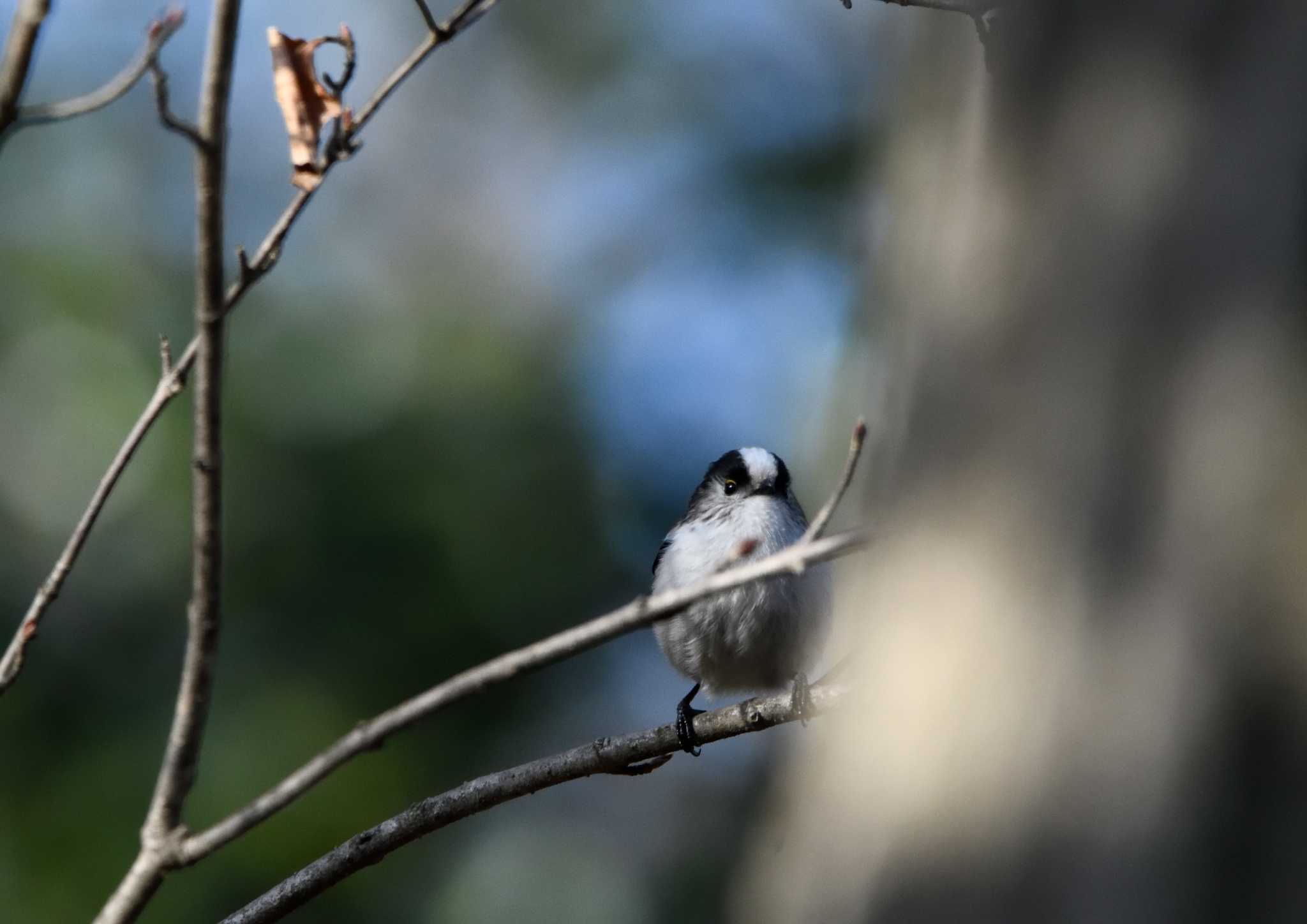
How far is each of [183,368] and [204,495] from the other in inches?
20.5

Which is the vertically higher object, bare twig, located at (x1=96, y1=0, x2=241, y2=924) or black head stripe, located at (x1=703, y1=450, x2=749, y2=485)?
black head stripe, located at (x1=703, y1=450, x2=749, y2=485)

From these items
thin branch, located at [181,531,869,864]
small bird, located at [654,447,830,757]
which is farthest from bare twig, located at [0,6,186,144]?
small bird, located at [654,447,830,757]

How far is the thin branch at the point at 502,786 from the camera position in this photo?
257 cm

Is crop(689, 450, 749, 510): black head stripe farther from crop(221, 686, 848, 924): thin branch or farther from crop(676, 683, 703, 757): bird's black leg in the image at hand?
crop(221, 686, 848, 924): thin branch

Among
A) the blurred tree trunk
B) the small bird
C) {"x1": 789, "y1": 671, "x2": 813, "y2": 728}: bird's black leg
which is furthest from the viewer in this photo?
the small bird

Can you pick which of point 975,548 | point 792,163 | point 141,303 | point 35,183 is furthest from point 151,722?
point 792,163

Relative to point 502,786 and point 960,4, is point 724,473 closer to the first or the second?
point 502,786

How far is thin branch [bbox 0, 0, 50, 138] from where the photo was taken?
1812 millimetres

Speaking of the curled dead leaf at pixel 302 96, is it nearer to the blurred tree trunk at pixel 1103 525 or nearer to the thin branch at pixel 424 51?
the thin branch at pixel 424 51

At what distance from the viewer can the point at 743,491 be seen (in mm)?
4949

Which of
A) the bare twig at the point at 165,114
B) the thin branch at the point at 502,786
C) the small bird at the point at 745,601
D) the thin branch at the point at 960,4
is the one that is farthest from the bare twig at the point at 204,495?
the small bird at the point at 745,601

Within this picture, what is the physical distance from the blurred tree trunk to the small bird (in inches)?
99.6

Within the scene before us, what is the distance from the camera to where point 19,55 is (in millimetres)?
1854

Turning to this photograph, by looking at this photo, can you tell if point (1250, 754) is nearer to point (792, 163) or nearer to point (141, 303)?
point (141, 303)
